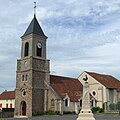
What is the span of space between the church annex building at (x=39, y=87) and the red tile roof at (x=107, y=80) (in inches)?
72.3

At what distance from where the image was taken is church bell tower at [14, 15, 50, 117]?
4562cm

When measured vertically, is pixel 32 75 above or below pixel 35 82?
above

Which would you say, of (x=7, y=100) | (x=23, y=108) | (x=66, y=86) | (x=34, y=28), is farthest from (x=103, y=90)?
(x=7, y=100)

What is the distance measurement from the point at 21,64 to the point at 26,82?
393cm

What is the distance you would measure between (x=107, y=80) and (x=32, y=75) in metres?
18.7

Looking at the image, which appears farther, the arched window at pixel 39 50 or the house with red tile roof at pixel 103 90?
the house with red tile roof at pixel 103 90

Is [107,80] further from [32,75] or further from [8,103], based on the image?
[8,103]

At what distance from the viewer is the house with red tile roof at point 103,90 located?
52.2m

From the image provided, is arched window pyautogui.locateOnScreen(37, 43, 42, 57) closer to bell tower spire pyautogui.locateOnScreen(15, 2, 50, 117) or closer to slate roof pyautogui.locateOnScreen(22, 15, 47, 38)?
bell tower spire pyautogui.locateOnScreen(15, 2, 50, 117)

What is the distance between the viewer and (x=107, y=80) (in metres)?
56.9

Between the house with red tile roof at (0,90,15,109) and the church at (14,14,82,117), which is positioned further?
the house with red tile roof at (0,90,15,109)

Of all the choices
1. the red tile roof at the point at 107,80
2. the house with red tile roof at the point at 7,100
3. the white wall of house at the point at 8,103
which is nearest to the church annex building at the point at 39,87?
the red tile roof at the point at 107,80

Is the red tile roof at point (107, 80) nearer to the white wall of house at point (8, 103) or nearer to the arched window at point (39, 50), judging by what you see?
the arched window at point (39, 50)

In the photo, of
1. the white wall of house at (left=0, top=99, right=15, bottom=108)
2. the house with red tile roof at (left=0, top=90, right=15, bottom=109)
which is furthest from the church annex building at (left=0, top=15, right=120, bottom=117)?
the house with red tile roof at (left=0, top=90, right=15, bottom=109)
